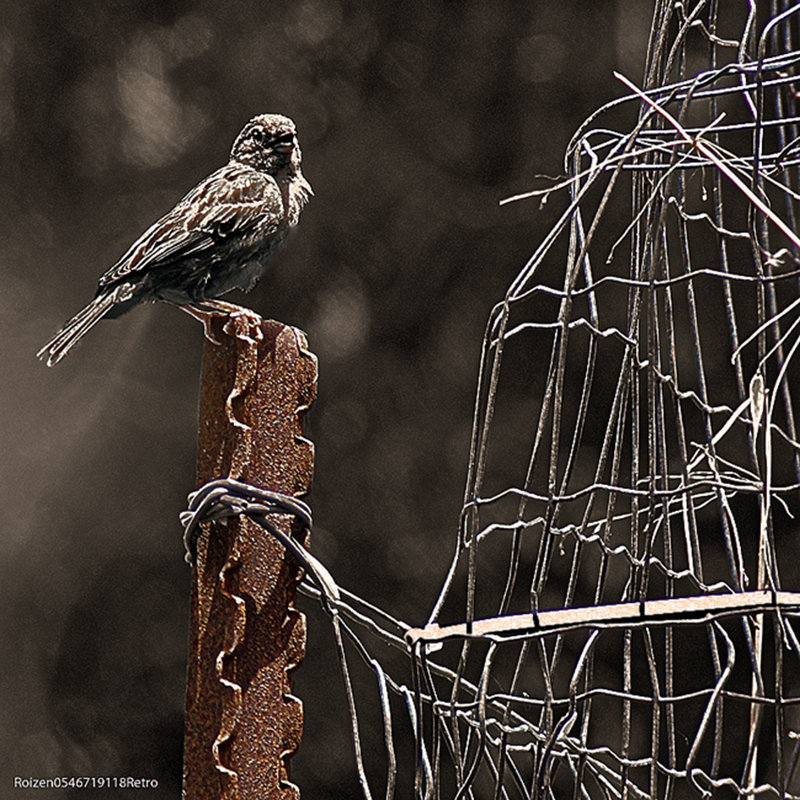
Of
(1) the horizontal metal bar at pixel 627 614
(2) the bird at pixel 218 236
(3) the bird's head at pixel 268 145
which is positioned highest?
(3) the bird's head at pixel 268 145

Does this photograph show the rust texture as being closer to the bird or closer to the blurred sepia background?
the bird

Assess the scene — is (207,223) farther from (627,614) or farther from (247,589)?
(627,614)

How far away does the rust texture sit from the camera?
63 cm

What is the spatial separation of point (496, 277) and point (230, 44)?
0.48 metres

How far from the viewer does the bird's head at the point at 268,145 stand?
91 centimetres

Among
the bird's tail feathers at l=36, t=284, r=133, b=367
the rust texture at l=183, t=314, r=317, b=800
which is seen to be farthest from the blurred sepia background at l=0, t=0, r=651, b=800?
the rust texture at l=183, t=314, r=317, b=800

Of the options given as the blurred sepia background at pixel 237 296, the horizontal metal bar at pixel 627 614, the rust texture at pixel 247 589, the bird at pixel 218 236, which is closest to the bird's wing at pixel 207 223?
the bird at pixel 218 236

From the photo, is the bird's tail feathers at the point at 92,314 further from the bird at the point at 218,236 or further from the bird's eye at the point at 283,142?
the bird's eye at the point at 283,142

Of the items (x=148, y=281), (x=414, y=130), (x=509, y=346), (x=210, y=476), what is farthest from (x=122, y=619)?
(x=210, y=476)

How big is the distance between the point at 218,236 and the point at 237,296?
0.90 metres

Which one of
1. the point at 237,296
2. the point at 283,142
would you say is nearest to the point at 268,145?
the point at 283,142

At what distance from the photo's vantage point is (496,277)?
5.90 ft

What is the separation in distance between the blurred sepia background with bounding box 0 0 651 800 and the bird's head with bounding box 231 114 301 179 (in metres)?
0.82

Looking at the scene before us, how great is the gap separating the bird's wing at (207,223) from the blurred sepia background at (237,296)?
86 centimetres
